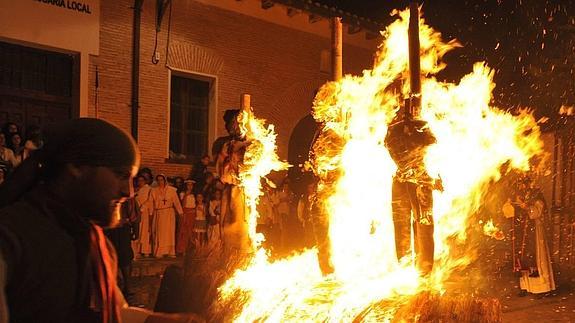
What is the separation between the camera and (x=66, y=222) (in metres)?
1.88

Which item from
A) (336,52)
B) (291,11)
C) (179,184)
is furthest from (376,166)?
(291,11)

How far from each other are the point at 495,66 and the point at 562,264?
4775 mm

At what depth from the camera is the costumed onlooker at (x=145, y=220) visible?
38.8 feet

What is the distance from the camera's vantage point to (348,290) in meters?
4.36

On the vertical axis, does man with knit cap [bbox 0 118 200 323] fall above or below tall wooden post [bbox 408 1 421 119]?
below

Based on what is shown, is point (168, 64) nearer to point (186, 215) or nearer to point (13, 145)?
point (186, 215)

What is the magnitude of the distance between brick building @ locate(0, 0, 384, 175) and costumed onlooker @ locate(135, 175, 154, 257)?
5.28 ft

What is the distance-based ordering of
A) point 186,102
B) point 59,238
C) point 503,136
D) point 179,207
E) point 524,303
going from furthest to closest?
point 186,102 → point 179,207 → point 524,303 → point 503,136 → point 59,238

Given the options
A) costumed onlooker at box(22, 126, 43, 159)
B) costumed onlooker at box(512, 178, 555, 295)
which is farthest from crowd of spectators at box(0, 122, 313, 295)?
costumed onlooker at box(512, 178, 555, 295)

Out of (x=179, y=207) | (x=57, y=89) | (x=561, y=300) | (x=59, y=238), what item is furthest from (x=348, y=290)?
(x=57, y=89)

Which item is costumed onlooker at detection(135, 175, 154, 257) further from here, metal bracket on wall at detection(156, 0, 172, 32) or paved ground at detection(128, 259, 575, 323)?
metal bracket on wall at detection(156, 0, 172, 32)

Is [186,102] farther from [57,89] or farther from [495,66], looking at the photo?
[495,66]

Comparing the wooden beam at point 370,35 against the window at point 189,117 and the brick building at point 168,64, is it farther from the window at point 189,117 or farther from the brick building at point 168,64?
the window at point 189,117

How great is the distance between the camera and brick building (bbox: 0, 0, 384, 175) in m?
11.9
